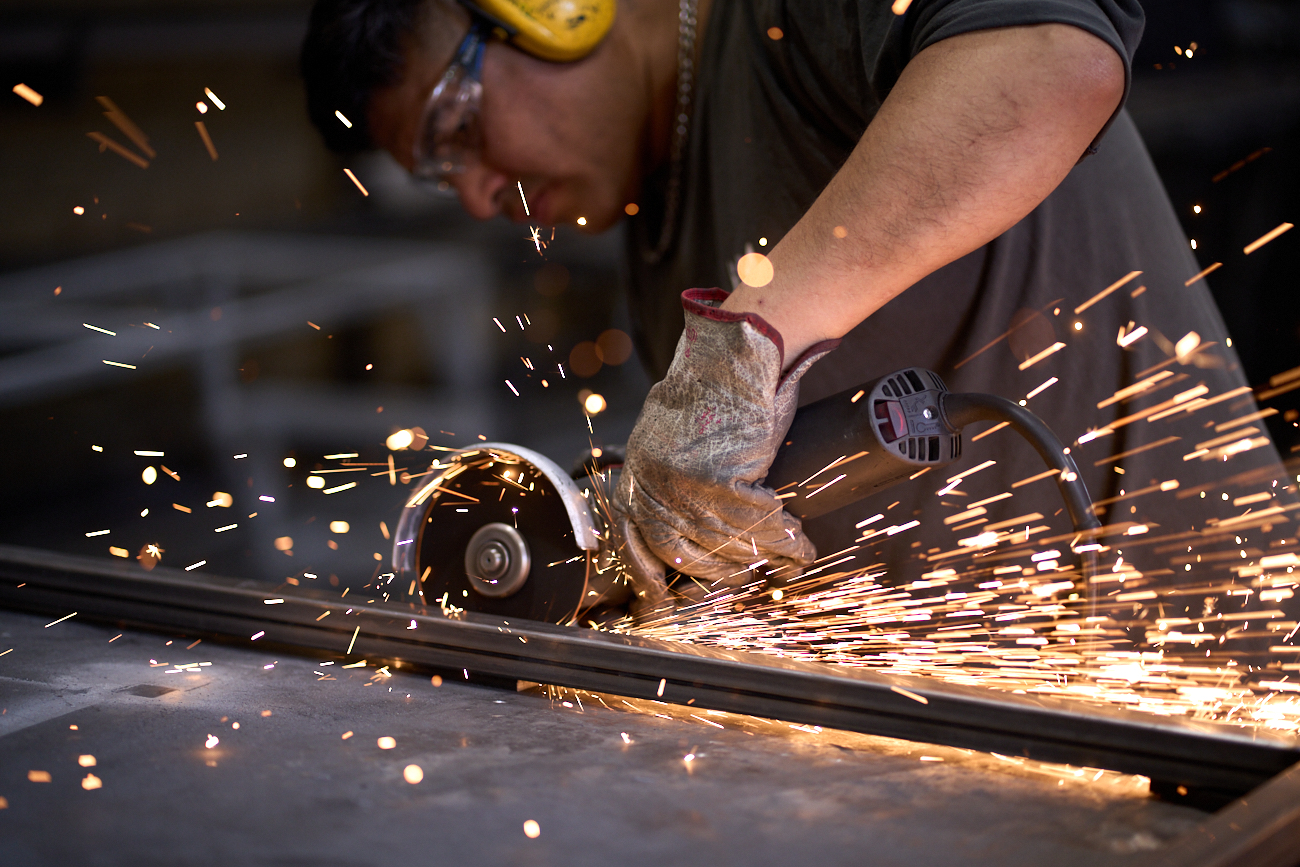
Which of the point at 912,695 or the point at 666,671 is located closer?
the point at 912,695

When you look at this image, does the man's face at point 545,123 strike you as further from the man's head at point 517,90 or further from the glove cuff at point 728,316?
the glove cuff at point 728,316

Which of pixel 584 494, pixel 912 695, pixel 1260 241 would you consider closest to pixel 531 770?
pixel 912 695

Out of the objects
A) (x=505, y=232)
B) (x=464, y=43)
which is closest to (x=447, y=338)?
(x=505, y=232)

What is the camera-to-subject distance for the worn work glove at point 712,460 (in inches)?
42.3

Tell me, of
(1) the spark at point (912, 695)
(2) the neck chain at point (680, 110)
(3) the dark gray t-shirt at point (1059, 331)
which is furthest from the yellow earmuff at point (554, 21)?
(1) the spark at point (912, 695)

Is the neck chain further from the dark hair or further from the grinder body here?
the grinder body

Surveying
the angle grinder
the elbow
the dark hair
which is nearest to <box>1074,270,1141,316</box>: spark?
the angle grinder

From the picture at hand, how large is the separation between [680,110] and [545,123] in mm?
230

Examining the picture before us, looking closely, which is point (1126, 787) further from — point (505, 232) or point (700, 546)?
point (505, 232)

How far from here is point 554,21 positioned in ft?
4.74

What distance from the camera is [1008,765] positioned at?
80cm

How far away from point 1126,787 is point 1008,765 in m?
0.09

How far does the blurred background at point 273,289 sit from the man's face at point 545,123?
3.03 feet

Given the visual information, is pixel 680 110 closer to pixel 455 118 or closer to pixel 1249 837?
pixel 455 118
